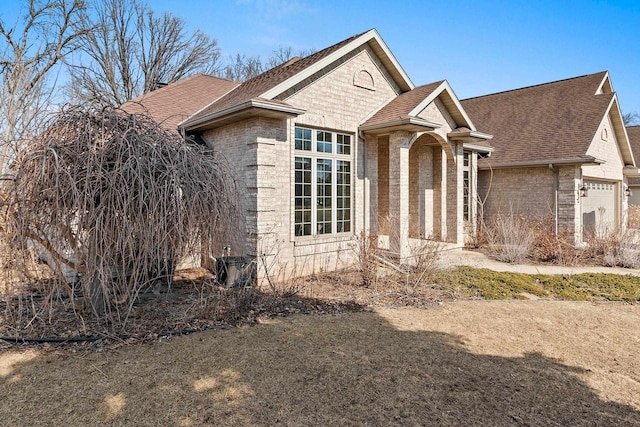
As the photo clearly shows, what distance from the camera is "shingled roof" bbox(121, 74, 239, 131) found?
11296 millimetres

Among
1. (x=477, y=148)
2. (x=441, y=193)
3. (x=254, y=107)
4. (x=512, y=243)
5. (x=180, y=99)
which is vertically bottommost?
(x=512, y=243)

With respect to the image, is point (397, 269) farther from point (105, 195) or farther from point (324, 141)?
point (105, 195)

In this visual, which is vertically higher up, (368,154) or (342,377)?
(368,154)

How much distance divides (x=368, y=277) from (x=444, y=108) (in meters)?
6.32

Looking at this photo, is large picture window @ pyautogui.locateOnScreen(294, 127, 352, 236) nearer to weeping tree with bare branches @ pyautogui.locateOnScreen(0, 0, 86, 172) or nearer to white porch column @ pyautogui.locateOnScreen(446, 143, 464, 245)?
white porch column @ pyautogui.locateOnScreen(446, 143, 464, 245)

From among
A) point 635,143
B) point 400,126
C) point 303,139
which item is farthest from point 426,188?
point 635,143

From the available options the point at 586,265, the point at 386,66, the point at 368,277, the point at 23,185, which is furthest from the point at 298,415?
the point at 586,265

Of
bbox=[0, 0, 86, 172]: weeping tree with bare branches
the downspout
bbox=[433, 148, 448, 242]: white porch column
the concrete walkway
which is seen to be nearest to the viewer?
bbox=[0, 0, 86, 172]: weeping tree with bare branches

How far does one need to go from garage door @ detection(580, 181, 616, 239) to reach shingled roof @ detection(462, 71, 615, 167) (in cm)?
223

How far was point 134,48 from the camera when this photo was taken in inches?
1108

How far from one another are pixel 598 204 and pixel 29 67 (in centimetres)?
2122

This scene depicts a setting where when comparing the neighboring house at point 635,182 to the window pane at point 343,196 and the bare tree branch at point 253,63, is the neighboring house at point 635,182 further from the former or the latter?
the bare tree branch at point 253,63

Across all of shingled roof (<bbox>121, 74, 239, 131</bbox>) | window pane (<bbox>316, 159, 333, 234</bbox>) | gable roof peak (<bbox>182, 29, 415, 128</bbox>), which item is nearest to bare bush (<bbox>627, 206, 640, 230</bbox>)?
gable roof peak (<bbox>182, 29, 415, 128</bbox>)

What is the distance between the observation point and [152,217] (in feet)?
15.6
